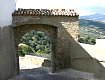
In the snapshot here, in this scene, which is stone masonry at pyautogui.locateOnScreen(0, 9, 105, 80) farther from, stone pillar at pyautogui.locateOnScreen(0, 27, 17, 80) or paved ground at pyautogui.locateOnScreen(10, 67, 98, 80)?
paved ground at pyautogui.locateOnScreen(10, 67, 98, 80)

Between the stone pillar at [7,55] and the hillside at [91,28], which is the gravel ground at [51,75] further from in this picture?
the hillside at [91,28]

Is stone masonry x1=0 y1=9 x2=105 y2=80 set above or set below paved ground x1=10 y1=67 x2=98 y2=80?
above

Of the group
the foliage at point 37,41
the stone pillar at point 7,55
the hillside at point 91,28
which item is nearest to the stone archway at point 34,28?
the stone pillar at point 7,55

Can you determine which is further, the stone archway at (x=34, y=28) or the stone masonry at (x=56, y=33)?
the stone archway at (x=34, y=28)

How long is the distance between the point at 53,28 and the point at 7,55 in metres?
3.26

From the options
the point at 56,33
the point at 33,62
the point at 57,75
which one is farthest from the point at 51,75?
the point at 33,62

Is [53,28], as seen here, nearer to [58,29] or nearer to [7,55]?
[58,29]

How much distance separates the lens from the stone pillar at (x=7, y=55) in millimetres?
12594

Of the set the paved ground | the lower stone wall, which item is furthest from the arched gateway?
the lower stone wall

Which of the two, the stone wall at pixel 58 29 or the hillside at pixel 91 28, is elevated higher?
the hillside at pixel 91 28

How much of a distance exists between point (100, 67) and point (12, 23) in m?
9.33

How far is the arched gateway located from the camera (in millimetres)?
14688

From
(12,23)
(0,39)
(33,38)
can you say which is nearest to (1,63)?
(0,39)

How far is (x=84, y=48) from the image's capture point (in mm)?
14352
